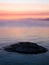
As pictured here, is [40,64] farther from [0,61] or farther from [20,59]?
[0,61]

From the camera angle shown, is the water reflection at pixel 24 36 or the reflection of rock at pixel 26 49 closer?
the reflection of rock at pixel 26 49

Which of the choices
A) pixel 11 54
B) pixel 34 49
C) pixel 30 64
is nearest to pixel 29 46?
pixel 34 49

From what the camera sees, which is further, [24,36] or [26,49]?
[24,36]

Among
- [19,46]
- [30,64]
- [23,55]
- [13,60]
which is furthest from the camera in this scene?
[19,46]

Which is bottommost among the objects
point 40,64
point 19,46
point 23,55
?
point 40,64

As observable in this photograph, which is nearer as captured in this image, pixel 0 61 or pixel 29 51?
pixel 0 61

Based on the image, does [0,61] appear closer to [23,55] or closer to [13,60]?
[13,60]

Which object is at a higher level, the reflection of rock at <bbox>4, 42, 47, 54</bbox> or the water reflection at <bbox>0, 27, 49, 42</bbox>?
the water reflection at <bbox>0, 27, 49, 42</bbox>

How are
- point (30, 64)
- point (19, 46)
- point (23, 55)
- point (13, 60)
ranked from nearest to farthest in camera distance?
point (30, 64) → point (13, 60) → point (23, 55) → point (19, 46)

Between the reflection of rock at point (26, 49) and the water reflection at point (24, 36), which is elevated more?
the water reflection at point (24, 36)

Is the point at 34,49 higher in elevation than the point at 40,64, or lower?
higher

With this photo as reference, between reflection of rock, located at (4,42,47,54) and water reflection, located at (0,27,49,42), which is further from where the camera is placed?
water reflection, located at (0,27,49,42)
